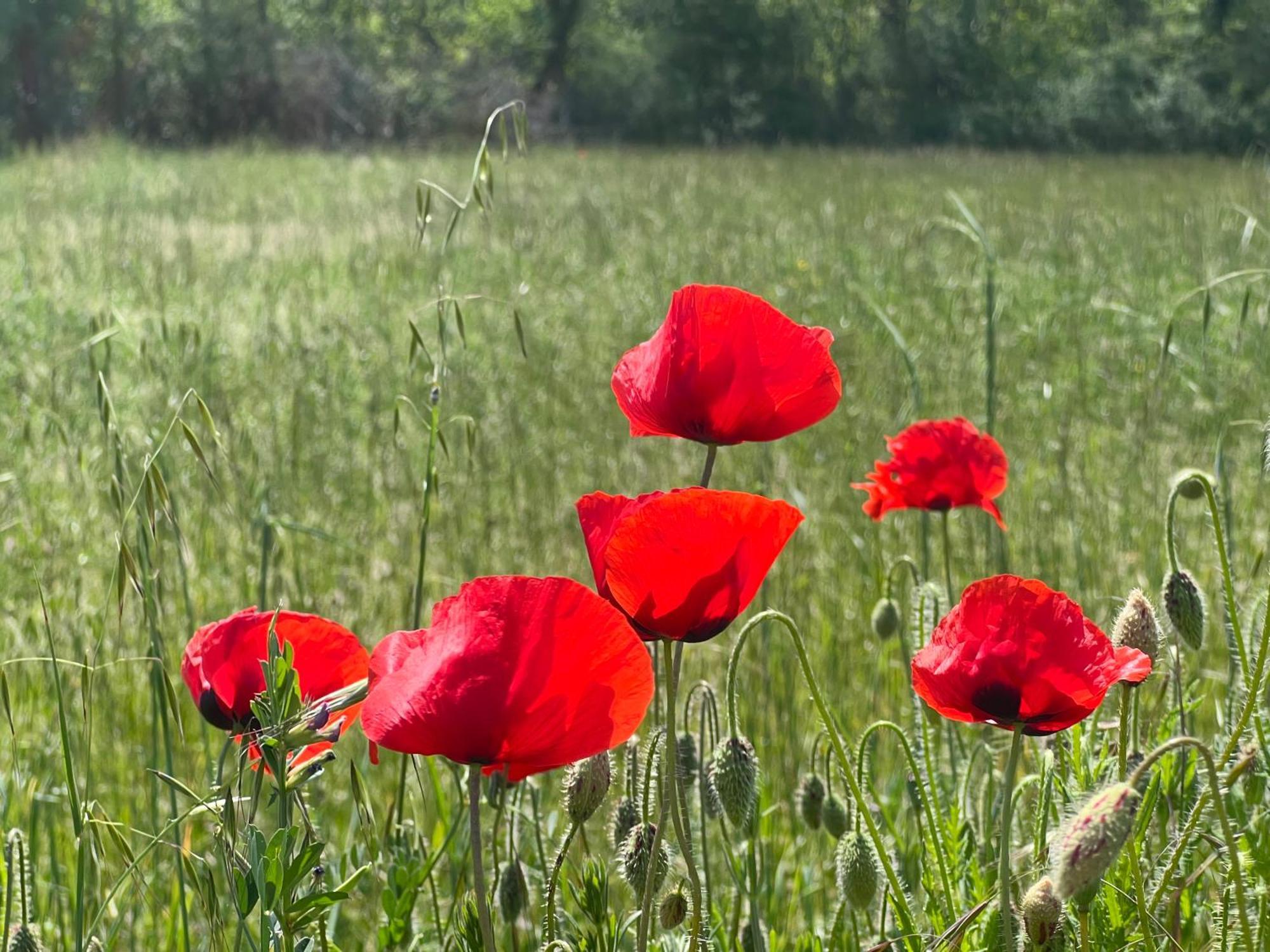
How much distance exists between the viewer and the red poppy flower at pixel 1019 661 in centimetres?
82

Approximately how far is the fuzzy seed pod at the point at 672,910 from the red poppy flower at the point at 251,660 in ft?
0.89

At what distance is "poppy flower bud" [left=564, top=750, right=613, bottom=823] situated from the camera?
0.90 metres

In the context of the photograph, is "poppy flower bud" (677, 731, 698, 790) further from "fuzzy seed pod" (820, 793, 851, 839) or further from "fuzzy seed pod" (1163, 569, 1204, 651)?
"fuzzy seed pod" (1163, 569, 1204, 651)

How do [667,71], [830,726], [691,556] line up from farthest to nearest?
[667,71], [830,726], [691,556]

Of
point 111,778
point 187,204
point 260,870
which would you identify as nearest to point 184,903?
point 260,870

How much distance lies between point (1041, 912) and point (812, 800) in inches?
20.0

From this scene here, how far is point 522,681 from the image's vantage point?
70 cm

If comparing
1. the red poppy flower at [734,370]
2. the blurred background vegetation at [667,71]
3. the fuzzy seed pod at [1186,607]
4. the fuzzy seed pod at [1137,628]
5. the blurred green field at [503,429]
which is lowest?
the blurred green field at [503,429]


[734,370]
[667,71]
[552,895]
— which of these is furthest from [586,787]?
[667,71]

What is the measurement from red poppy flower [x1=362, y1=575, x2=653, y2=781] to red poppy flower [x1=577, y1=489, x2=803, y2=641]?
72 mm

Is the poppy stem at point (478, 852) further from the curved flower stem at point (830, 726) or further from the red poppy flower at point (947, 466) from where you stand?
the red poppy flower at point (947, 466)

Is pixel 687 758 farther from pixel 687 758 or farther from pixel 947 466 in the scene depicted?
pixel 947 466

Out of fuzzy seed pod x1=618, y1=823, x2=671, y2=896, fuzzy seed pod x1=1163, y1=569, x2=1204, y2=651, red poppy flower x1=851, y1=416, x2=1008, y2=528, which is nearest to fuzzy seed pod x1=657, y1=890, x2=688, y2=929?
fuzzy seed pod x1=618, y1=823, x2=671, y2=896

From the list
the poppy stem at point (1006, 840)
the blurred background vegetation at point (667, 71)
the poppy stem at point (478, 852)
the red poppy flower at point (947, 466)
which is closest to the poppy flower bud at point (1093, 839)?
the poppy stem at point (1006, 840)
